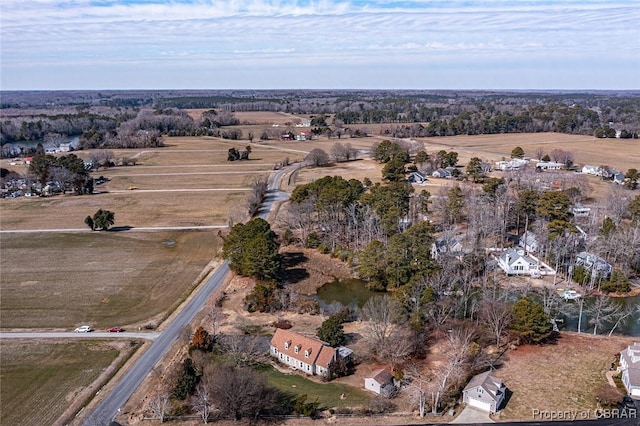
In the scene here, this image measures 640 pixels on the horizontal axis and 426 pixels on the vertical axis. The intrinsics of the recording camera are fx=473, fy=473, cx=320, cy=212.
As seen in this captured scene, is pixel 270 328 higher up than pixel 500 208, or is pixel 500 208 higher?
pixel 500 208

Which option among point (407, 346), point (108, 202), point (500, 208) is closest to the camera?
point (407, 346)

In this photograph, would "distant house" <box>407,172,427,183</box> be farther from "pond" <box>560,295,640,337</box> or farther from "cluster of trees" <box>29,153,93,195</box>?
"cluster of trees" <box>29,153,93,195</box>

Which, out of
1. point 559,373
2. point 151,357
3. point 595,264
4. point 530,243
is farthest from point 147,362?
point 530,243

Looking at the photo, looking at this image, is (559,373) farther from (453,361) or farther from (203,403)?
(203,403)

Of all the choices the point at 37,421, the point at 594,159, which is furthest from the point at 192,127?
the point at 37,421

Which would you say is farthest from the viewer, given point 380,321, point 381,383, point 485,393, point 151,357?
point 380,321

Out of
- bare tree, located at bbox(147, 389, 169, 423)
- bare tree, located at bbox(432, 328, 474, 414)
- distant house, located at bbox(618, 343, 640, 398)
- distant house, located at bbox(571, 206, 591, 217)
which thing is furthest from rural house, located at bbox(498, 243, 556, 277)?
bare tree, located at bbox(147, 389, 169, 423)

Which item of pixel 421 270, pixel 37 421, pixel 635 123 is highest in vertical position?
pixel 635 123

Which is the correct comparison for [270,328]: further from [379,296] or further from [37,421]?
[37,421]
